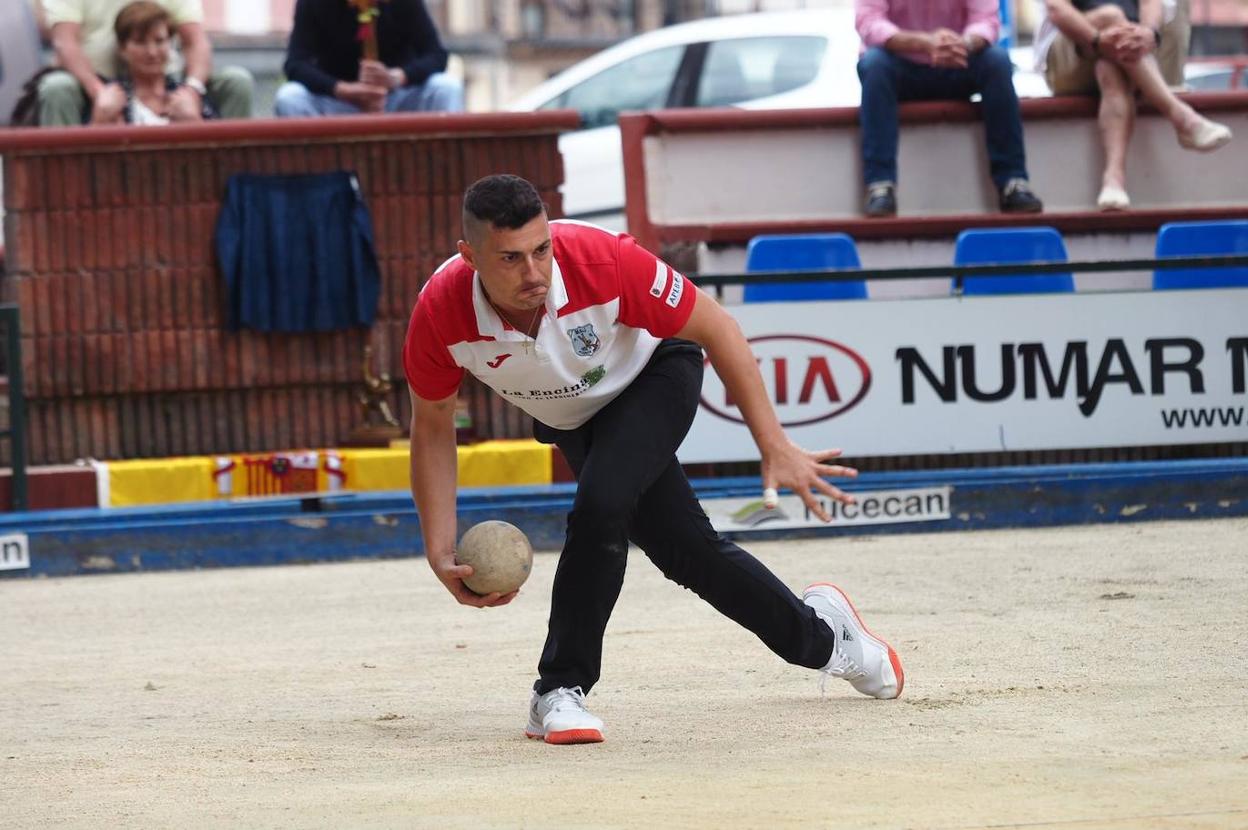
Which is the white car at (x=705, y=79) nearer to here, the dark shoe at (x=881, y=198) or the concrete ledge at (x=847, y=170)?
the concrete ledge at (x=847, y=170)

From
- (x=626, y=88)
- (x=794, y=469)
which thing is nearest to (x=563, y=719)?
(x=794, y=469)

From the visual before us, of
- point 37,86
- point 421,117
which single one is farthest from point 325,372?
point 37,86

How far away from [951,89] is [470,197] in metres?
6.92

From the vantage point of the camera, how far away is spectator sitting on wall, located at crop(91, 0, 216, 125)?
1180cm

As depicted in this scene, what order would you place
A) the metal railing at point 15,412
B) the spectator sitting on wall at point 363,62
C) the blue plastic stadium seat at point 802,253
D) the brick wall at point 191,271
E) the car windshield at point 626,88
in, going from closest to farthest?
the metal railing at point 15,412 → the blue plastic stadium seat at point 802,253 → the brick wall at point 191,271 → the spectator sitting on wall at point 363,62 → the car windshield at point 626,88

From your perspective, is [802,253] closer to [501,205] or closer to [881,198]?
[881,198]

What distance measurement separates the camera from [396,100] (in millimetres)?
12281

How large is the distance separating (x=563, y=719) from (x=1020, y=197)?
6.78 meters

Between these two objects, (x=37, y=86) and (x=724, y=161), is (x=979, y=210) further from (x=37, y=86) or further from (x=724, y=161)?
(x=37, y=86)

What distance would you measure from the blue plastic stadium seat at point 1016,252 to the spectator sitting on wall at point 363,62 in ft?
11.2

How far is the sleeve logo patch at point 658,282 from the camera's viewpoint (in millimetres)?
5551

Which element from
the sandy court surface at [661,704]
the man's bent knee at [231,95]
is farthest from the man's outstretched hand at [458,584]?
the man's bent knee at [231,95]

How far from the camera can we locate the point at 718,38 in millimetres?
14586

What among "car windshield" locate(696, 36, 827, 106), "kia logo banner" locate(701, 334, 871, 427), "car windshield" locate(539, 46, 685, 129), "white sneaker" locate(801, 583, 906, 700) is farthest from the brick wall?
"white sneaker" locate(801, 583, 906, 700)
